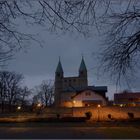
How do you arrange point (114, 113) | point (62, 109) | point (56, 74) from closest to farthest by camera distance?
point (114, 113), point (62, 109), point (56, 74)

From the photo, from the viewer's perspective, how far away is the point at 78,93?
7569 cm

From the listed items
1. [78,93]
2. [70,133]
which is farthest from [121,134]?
[78,93]

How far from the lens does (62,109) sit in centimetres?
5484

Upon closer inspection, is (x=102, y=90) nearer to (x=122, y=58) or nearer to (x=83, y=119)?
(x=83, y=119)

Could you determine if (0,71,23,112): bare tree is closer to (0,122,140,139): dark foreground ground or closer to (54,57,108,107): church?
(54,57,108,107): church

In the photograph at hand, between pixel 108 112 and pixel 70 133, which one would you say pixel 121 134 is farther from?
pixel 108 112

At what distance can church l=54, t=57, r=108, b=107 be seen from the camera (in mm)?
73125

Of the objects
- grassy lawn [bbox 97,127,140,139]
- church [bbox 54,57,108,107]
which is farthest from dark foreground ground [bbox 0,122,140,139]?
church [bbox 54,57,108,107]

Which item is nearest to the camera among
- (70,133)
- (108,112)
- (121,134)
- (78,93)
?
(121,134)

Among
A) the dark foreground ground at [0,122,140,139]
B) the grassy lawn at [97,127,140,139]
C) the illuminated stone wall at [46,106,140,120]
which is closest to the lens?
the grassy lawn at [97,127,140,139]

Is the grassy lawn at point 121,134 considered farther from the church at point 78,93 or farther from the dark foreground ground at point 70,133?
the church at point 78,93

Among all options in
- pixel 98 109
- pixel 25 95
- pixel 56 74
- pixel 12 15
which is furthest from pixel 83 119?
pixel 56 74

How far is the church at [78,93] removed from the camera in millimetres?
73125

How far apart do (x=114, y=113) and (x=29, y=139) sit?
30131mm
